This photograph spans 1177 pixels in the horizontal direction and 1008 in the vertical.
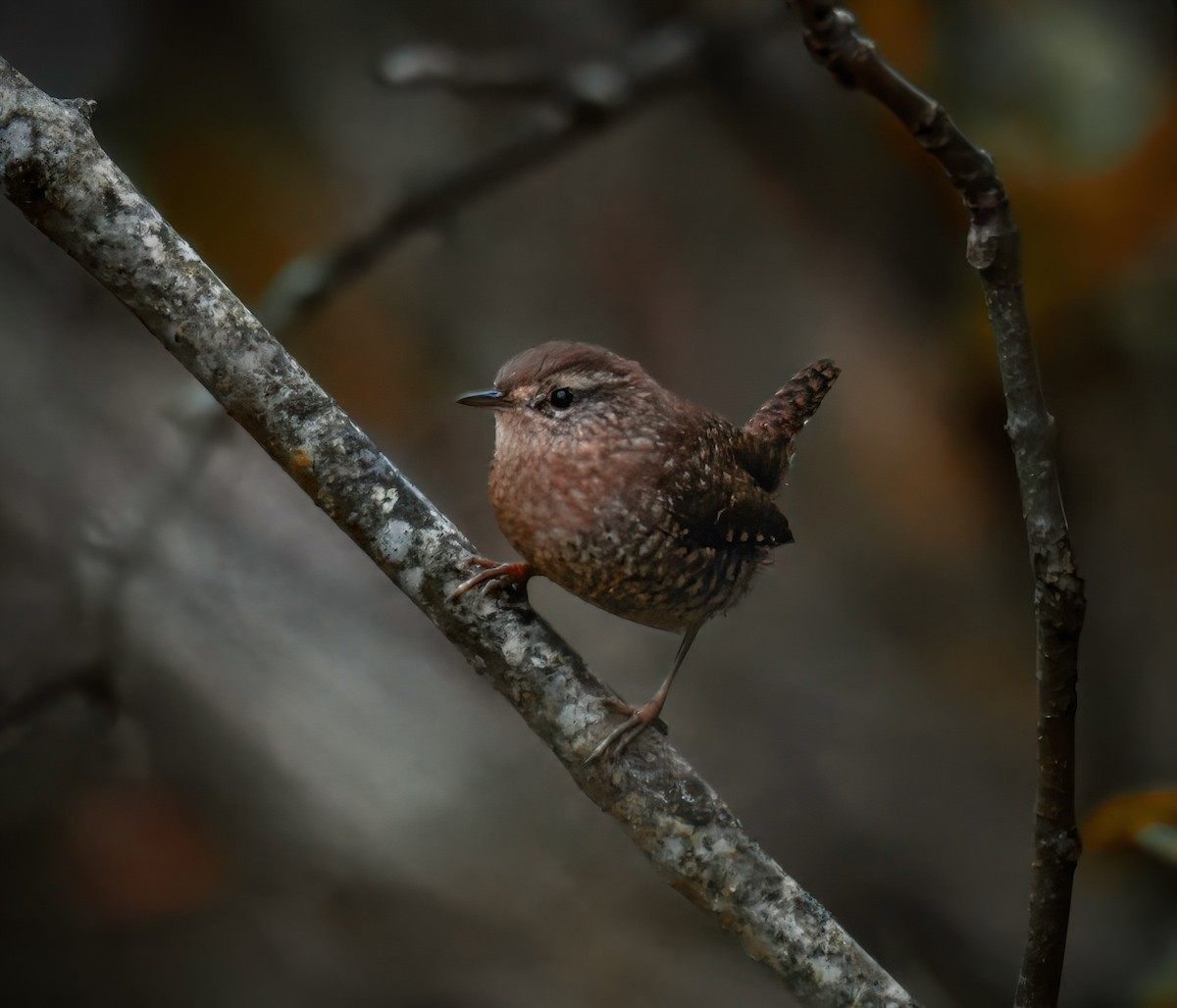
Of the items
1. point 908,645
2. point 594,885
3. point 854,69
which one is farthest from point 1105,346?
point 854,69

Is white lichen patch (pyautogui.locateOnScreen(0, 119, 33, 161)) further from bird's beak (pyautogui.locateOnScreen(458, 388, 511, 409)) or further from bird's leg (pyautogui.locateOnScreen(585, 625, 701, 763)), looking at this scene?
bird's leg (pyautogui.locateOnScreen(585, 625, 701, 763))

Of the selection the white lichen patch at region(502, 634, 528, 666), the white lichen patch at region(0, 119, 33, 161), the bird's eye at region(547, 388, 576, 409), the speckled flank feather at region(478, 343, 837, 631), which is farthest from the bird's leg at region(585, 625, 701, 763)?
the white lichen patch at region(0, 119, 33, 161)

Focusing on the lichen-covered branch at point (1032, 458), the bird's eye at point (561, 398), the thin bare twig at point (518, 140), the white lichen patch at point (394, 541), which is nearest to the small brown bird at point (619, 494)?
the bird's eye at point (561, 398)

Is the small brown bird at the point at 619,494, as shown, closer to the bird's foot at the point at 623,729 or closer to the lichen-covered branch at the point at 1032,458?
the bird's foot at the point at 623,729

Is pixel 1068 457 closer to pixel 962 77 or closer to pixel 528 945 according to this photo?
pixel 962 77

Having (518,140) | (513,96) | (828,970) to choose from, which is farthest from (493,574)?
(513,96)

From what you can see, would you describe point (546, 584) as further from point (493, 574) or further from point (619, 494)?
point (493, 574)
